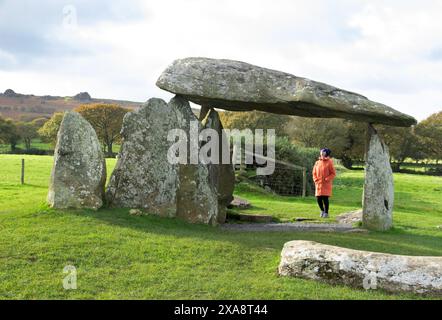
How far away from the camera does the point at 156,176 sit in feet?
48.4

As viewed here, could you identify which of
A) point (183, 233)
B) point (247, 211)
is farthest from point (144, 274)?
point (247, 211)

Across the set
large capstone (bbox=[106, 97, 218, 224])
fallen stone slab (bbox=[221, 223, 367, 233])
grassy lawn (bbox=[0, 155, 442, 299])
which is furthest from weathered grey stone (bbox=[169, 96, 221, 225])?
fallen stone slab (bbox=[221, 223, 367, 233])

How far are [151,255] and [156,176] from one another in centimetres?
439

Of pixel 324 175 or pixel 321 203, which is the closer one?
pixel 324 175

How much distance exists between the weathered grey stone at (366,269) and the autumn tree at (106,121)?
53494 millimetres

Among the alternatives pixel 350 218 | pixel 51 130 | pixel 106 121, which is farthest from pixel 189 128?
pixel 51 130

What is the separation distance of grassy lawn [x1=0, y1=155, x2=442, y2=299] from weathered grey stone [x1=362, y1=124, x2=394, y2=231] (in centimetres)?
77

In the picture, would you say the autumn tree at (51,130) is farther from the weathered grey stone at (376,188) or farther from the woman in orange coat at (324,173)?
the weathered grey stone at (376,188)

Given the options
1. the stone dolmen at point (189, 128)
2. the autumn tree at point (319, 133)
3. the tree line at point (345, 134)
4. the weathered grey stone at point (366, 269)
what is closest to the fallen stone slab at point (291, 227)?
the stone dolmen at point (189, 128)

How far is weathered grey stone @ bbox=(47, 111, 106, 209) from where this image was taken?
13.6 metres

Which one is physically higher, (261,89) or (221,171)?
(261,89)

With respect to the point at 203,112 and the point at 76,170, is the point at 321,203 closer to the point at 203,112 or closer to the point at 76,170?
the point at 203,112

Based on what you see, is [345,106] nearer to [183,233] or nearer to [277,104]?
[277,104]

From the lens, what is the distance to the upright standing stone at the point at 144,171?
48.0 feet
